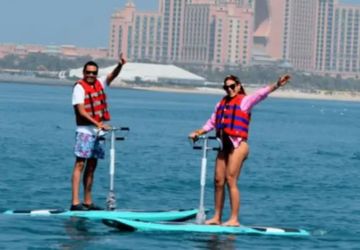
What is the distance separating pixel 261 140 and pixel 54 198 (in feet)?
81.9

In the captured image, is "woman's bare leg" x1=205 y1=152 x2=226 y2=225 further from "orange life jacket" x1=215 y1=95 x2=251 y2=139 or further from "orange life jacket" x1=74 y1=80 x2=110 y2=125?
"orange life jacket" x1=74 y1=80 x2=110 y2=125

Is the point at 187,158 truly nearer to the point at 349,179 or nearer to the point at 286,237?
the point at 349,179

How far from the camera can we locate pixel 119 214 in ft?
53.6

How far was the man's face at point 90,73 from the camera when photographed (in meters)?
16.1

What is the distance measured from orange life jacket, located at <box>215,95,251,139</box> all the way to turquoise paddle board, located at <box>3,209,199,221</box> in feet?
5.37

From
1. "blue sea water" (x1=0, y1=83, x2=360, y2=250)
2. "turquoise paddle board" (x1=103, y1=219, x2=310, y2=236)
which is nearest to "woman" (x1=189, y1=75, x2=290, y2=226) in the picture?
"turquoise paddle board" (x1=103, y1=219, x2=310, y2=236)

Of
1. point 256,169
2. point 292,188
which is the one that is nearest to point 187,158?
point 256,169

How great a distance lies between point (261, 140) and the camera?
144 feet

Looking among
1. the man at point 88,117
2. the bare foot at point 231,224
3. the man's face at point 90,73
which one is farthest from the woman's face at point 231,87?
the man's face at point 90,73

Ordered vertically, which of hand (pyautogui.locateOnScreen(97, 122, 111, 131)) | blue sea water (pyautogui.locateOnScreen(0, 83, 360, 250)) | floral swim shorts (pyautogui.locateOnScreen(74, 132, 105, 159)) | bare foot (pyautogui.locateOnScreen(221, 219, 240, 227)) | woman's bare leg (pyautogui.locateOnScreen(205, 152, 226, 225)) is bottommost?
blue sea water (pyautogui.locateOnScreen(0, 83, 360, 250))

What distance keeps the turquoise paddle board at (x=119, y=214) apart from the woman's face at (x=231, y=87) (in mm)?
1892

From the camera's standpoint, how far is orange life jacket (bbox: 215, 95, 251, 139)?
49.9 feet

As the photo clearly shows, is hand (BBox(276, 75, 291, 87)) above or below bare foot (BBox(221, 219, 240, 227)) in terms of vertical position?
above

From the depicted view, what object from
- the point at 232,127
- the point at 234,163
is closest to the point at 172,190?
the point at 234,163
